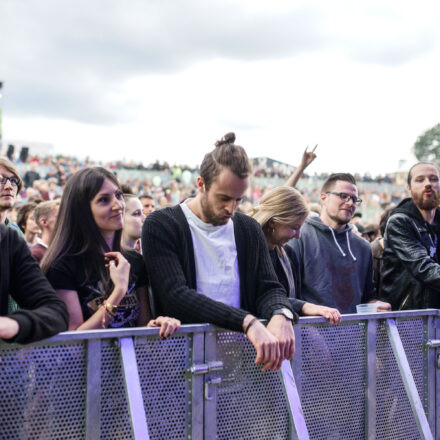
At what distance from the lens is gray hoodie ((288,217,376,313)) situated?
374cm

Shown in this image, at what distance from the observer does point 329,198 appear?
417cm

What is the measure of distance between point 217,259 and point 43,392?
103 cm

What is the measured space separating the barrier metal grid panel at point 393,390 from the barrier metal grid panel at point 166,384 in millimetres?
1266

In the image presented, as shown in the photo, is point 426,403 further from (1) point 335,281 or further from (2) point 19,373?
(2) point 19,373

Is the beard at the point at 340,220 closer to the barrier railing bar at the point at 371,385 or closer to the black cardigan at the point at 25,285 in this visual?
the barrier railing bar at the point at 371,385

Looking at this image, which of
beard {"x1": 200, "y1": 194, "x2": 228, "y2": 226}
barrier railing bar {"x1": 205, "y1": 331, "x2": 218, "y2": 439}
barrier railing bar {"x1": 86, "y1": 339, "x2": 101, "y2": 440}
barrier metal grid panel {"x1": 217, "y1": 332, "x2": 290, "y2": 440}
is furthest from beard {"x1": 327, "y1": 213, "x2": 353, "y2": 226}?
barrier railing bar {"x1": 86, "y1": 339, "x2": 101, "y2": 440}

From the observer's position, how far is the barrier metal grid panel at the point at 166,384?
7.53 ft

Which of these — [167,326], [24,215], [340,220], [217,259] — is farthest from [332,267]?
[24,215]

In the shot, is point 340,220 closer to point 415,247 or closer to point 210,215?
point 415,247

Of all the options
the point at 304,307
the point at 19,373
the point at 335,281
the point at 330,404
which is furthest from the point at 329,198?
the point at 19,373

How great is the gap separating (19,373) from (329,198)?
2.79m

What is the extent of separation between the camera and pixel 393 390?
10.3ft

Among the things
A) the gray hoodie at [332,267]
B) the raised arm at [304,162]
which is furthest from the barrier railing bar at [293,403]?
the raised arm at [304,162]

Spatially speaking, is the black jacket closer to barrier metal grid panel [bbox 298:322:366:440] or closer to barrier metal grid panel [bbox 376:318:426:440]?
barrier metal grid panel [bbox 376:318:426:440]
